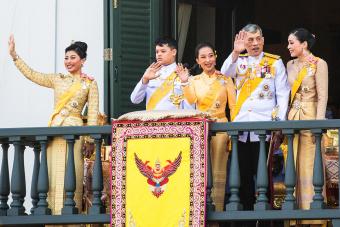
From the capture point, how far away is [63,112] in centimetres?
1477

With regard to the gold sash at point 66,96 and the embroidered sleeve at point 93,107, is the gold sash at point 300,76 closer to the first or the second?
the embroidered sleeve at point 93,107

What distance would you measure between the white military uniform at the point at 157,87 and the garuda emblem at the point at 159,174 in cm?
87

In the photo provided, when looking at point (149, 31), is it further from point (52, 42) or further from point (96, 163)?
point (96, 163)

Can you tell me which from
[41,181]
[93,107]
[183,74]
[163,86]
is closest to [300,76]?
[183,74]

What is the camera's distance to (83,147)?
1461cm

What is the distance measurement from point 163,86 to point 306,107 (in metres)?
1.37

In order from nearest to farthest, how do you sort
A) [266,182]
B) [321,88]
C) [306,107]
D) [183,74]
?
[266,182] → [321,88] → [306,107] → [183,74]

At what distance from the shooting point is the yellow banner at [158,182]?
13945mm

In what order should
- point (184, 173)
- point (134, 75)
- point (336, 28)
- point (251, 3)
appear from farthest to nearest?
1. point (336, 28)
2. point (251, 3)
3. point (134, 75)
4. point (184, 173)

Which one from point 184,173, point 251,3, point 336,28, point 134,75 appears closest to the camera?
point 184,173

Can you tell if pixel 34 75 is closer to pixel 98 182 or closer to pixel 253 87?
pixel 98 182

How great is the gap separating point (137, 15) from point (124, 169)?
9.06ft

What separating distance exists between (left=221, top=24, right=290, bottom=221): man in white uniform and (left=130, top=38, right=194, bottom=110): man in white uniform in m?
0.48

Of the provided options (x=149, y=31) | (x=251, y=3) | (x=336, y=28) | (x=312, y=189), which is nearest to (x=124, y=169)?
(x=312, y=189)
